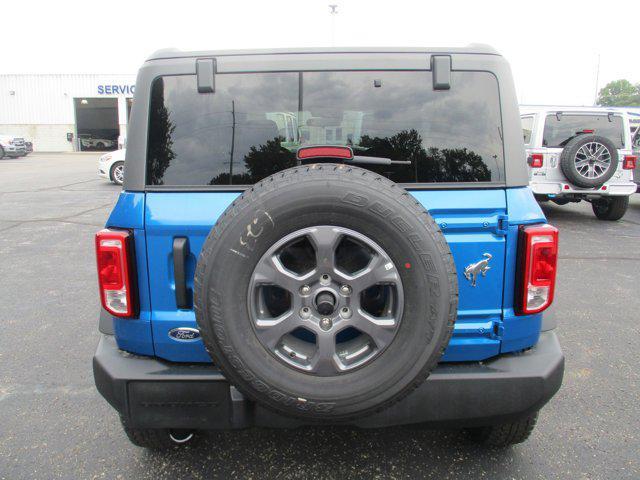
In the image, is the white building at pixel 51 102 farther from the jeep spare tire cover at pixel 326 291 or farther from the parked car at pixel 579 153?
the jeep spare tire cover at pixel 326 291

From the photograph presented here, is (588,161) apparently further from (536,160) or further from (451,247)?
(451,247)

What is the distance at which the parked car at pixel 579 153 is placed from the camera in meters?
8.06

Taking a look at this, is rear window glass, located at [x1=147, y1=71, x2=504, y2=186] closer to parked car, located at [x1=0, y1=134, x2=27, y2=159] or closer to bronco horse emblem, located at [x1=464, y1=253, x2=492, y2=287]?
bronco horse emblem, located at [x1=464, y1=253, x2=492, y2=287]

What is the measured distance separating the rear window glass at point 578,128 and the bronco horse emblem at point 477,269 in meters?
7.40

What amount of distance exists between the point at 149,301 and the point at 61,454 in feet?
3.69

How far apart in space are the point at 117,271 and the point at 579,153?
8.22 m

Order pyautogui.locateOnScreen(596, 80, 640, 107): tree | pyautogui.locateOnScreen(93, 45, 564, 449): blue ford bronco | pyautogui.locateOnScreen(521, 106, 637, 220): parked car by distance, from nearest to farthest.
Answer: pyautogui.locateOnScreen(93, 45, 564, 449): blue ford bronco < pyautogui.locateOnScreen(521, 106, 637, 220): parked car < pyautogui.locateOnScreen(596, 80, 640, 107): tree

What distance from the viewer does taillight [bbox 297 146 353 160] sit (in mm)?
1991

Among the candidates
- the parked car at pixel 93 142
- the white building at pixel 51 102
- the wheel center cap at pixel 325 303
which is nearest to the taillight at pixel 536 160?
the wheel center cap at pixel 325 303

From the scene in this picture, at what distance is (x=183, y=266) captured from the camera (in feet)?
6.53

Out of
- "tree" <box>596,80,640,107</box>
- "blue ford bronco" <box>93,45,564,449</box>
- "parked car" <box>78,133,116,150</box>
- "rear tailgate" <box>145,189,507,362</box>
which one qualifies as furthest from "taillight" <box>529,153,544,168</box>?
"tree" <box>596,80,640,107</box>

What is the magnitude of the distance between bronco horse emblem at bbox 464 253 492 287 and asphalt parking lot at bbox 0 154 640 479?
1.72 feet

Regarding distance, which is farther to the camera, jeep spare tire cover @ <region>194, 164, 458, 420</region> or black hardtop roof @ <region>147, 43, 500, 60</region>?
black hardtop roof @ <region>147, 43, 500, 60</region>

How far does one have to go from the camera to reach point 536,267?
2.04 meters
